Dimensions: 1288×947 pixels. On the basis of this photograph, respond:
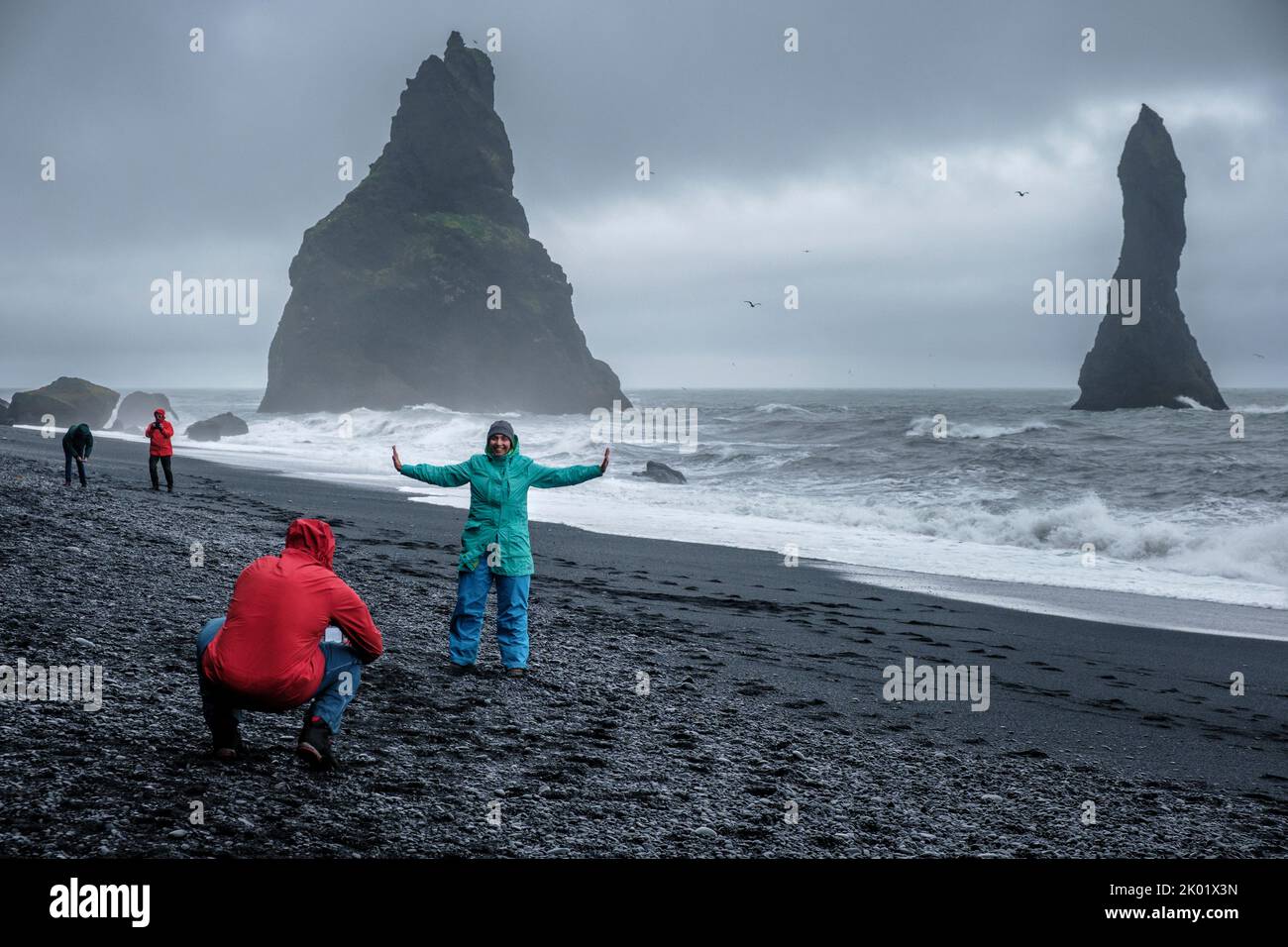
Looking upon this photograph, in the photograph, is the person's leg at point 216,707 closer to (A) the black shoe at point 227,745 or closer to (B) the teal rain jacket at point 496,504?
(A) the black shoe at point 227,745

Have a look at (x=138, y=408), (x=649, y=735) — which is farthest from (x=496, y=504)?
(x=138, y=408)

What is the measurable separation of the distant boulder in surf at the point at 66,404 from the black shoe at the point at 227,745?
64.7 meters

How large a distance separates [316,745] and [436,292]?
102280 mm

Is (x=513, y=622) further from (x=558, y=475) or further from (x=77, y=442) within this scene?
(x=77, y=442)

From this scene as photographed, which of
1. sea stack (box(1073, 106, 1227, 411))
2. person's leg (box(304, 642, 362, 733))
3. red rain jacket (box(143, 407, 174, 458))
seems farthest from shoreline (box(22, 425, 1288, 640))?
sea stack (box(1073, 106, 1227, 411))

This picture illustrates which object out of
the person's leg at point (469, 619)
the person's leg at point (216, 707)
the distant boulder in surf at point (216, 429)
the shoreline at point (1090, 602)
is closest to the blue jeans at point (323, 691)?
the person's leg at point (216, 707)

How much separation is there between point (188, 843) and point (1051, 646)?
8584 millimetres

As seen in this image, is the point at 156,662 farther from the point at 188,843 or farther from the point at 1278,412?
the point at 1278,412

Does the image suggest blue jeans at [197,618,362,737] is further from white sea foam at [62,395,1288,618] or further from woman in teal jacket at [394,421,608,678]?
white sea foam at [62,395,1288,618]

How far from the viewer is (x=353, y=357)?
324 feet

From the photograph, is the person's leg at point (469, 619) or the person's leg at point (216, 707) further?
the person's leg at point (469, 619)

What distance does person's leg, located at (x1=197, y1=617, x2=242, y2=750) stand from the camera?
4.91 m

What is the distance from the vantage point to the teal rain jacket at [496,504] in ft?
25.4
